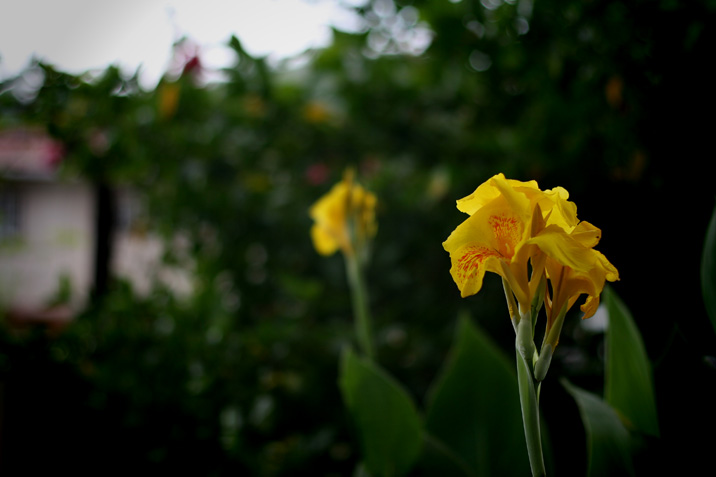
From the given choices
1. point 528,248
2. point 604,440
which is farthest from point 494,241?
point 604,440

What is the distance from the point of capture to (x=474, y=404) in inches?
28.3

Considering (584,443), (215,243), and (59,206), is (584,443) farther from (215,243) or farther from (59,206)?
(59,206)

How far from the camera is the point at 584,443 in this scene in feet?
2.61

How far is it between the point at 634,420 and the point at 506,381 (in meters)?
0.18

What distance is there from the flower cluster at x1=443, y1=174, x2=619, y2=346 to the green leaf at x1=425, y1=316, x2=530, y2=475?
374mm

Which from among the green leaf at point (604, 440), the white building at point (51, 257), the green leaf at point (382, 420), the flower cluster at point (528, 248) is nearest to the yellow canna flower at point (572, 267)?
the flower cluster at point (528, 248)

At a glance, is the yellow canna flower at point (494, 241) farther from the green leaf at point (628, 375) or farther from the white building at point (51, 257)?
the white building at point (51, 257)

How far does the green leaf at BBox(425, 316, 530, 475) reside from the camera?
70 centimetres

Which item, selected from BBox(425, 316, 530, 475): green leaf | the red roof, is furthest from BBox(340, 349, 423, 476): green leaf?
the red roof

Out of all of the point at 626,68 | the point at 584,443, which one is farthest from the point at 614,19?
the point at 584,443

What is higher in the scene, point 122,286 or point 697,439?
point 697,439

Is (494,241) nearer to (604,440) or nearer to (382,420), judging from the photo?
(604,440)

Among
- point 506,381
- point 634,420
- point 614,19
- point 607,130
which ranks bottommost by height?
point 506,381

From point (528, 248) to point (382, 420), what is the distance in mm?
418
